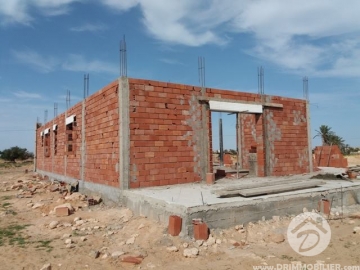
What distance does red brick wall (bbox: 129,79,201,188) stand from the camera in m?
7.32

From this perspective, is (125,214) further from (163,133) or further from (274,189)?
(274,189)

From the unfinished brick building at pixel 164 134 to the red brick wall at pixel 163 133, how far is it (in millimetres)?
24

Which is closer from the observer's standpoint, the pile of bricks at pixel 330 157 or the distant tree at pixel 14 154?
the pile of bricks at pixel 330 157

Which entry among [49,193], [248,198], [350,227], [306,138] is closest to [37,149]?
[49,193]

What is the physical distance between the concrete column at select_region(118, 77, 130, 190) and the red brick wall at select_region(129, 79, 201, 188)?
0.36ft

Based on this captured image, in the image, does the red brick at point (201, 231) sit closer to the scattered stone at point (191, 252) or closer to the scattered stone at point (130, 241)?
the scattered stone at point (191, 252)

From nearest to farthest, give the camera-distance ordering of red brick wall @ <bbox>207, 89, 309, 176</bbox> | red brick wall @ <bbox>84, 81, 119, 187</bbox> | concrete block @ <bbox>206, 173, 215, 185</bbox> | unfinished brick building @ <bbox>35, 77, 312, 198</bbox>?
unfinished brick building @ <bbox>35, 77, 312, 198</bbox> < red brick wall @ <bbox>84, 81, 119, 187</bbox> < concrete block @ <bbox>206, 173, 215, 185</bbox> < red brick wall @ <bbox>207, 89, 309, 176</bbox>

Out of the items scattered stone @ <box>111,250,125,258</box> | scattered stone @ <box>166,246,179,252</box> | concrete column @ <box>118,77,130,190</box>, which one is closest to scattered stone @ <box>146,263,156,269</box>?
scattered stone @ <box>166,246,179,252</box>

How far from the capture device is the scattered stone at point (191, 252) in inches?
165

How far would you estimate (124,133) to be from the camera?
7141mm

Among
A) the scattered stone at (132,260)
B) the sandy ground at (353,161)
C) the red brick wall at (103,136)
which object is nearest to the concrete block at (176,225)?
the scattered stone at (132,260)

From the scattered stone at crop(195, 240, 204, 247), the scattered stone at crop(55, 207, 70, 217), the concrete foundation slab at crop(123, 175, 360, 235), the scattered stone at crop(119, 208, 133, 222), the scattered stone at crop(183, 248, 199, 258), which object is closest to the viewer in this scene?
the scattered stone at crop(183, 248, 199, 258)

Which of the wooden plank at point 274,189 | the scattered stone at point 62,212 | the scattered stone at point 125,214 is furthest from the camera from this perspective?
the scattered stone at point 62,212

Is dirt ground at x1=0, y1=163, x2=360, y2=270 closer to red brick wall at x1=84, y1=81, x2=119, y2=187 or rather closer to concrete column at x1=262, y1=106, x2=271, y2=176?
red brick wall at x1=84, y1=81, x2=119, y2=187
